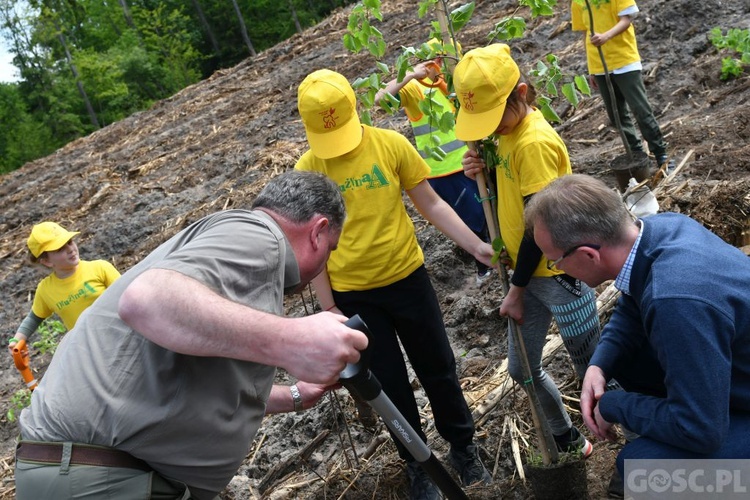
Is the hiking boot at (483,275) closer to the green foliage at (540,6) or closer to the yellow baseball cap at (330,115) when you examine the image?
the yellow baseball cap at (330,115)

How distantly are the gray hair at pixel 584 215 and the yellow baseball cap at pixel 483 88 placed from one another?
76cm

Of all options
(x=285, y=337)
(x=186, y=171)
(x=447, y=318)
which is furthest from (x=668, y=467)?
(x=186, y=171)

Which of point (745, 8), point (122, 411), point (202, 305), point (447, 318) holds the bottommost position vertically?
point (447, 318)

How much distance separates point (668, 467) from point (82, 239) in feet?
30.9

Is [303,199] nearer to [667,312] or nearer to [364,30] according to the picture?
[667,312]

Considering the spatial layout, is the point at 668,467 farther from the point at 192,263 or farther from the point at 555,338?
the point at 555,338

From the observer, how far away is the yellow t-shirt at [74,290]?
17.6 feet

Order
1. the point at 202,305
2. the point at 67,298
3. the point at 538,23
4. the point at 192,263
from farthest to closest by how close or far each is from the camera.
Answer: the point at 538,23 < the point at 67,298 < the point at 192,263 < the point at 202,305

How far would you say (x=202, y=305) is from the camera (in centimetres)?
179

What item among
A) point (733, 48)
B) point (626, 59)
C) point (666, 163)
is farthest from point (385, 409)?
point (733, 48)

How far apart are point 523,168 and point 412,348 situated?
1.11 metres

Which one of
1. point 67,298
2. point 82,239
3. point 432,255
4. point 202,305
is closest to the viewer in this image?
point 202,305

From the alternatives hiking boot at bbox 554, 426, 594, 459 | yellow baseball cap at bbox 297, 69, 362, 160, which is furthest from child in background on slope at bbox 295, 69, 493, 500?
hiking boot at bbox 554, 426, 594, 459

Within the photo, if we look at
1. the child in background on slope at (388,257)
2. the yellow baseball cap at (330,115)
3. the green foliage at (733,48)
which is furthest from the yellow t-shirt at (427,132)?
the green foliage at (733,48)
